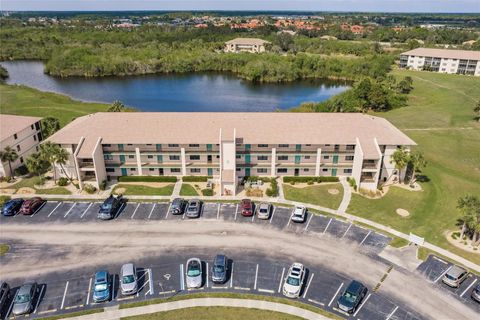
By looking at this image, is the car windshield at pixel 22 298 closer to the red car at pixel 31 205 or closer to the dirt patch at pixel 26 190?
the red car at pixel 31 205

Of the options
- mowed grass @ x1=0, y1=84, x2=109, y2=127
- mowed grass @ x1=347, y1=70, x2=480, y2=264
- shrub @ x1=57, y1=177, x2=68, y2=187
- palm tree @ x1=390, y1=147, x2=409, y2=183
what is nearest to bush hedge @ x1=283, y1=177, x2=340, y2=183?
mowed grass @ x1=347, y1=70, x2=480, y2=264

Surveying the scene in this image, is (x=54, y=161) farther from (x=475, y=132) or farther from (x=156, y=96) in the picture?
(x=475, y=132)

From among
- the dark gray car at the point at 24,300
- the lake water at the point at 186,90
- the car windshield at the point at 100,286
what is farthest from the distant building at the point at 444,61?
the dark gray car at the point at 24,300

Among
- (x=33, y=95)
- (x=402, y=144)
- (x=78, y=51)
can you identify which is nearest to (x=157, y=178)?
(x=402, y=144)

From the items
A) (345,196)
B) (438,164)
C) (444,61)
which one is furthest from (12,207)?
(444,61)

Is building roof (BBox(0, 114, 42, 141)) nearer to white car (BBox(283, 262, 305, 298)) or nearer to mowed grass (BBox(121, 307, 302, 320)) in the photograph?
mowed grass (BBox(121, 307, 302, 320))

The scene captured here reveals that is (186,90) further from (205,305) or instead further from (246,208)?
(205,305)
